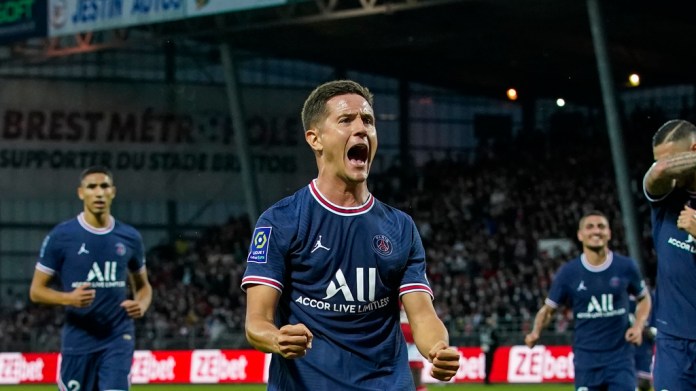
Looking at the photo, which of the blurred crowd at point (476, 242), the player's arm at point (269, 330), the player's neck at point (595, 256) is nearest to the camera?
the player's arm at point (269, 330)

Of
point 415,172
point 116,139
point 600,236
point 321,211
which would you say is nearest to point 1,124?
point 116,139

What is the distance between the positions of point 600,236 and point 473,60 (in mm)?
31038

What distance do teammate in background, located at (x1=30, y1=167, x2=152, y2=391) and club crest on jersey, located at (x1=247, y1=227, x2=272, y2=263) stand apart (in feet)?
18.2

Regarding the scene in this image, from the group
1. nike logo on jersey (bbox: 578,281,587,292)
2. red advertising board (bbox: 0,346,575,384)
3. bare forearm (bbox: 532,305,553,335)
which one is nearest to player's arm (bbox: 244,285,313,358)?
bare forearm (bbox: 532,305,553,335)

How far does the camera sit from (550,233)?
1421 inches

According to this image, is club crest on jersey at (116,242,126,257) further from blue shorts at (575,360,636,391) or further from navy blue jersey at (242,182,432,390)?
navy blue jersey at (242,182,432,390)

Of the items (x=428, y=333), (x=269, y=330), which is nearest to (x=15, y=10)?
(x=428, y=333)

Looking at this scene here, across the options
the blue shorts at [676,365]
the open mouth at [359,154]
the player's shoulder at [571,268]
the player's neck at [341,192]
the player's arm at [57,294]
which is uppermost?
the player's shoulder at [571,268]

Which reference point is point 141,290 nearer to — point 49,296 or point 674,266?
point 49,296

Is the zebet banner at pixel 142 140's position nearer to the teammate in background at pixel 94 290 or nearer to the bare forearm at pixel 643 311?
the bare forearm at pixel 643 311

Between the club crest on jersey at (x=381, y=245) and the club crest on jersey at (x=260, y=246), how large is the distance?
0.48 meters

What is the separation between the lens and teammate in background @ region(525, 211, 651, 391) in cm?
1306

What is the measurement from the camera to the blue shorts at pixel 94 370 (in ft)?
37.0

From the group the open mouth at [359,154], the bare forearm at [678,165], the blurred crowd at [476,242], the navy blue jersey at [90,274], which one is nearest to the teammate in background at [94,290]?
the navy blue jersey at [90,274]
